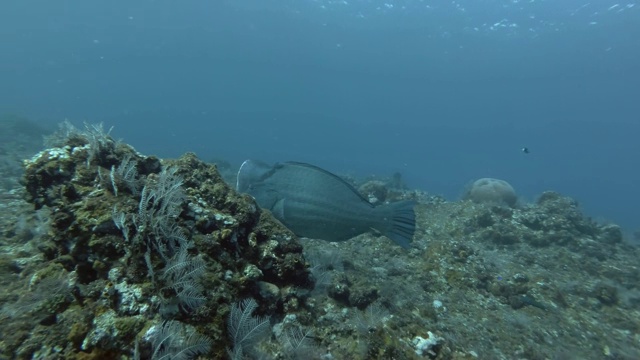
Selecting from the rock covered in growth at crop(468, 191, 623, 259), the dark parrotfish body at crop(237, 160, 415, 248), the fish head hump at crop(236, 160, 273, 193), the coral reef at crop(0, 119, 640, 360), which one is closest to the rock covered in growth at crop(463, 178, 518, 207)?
the rock covered in growth at crop(468, 191, 623, 259)

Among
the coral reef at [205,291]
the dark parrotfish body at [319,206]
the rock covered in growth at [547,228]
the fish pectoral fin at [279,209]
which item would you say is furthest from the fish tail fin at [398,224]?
the rock covered in growth at [547,228]

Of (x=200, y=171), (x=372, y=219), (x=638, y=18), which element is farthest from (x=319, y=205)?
(x=638, y=18)

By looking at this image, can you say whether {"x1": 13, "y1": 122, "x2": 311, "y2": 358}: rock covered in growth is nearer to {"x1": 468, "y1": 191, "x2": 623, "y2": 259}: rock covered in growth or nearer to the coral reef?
the coral reef

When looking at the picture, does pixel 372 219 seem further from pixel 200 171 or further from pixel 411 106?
pixel 411 106

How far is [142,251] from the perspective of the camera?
249cm

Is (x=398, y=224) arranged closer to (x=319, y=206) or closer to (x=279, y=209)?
(x=319, y=206)

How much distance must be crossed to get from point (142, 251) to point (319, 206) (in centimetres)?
256

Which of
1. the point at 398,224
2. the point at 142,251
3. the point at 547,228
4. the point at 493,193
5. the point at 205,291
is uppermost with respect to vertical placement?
the point at 142,251

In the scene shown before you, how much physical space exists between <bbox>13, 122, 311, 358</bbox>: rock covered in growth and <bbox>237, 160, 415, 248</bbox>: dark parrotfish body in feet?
3.56

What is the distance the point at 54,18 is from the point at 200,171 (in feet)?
490

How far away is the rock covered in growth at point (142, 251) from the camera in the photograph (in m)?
2.17

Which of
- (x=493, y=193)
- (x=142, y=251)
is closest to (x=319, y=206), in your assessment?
(x=142, y=251)

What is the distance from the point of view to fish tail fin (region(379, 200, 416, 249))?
4777mm

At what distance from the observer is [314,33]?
79.9 metres
